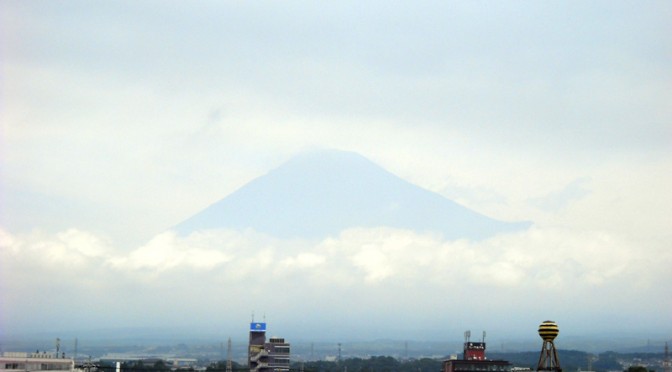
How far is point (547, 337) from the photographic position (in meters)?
196

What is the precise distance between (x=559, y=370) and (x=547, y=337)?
6.15 metres

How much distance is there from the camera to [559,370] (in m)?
196
